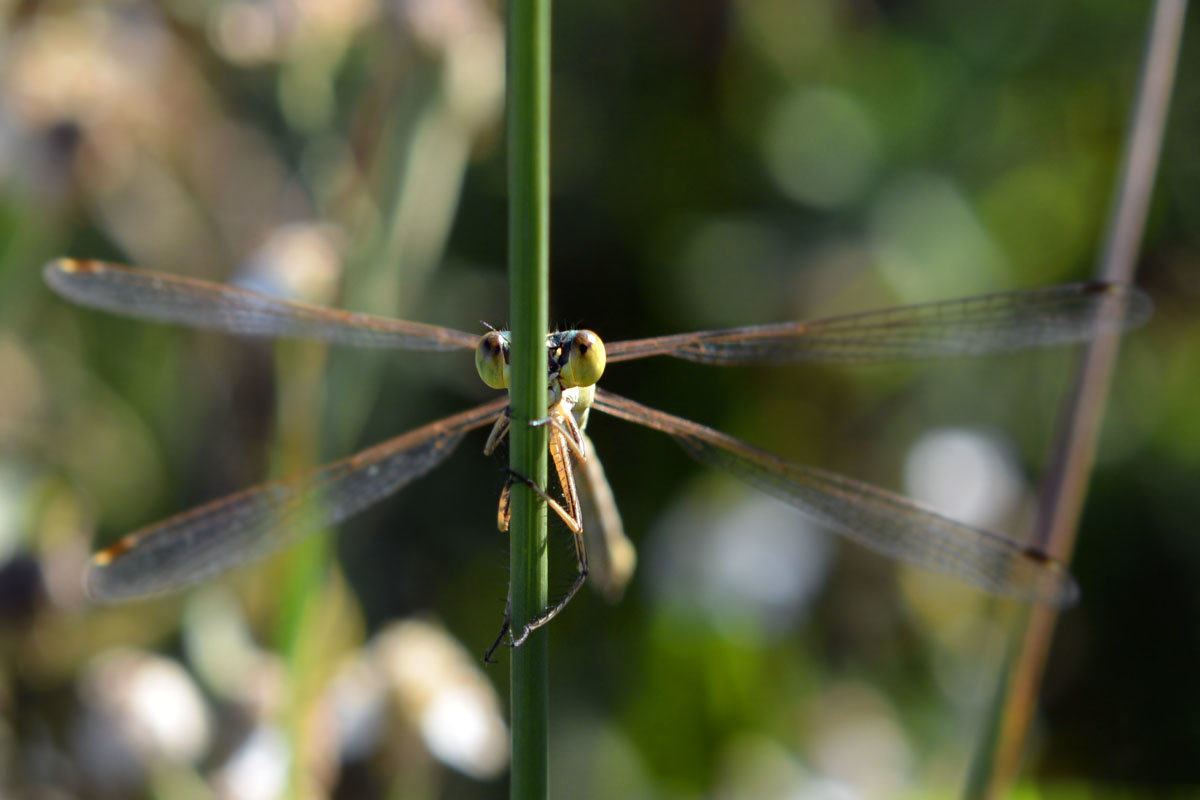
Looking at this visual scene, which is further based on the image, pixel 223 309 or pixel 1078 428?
pixel 223 309

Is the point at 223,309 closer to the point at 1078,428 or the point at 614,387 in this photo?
the point at 1078,428

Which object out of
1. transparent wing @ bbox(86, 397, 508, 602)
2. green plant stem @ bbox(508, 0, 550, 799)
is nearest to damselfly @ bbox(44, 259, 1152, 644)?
transparent wing @ bbox(86, 397, 508, 602)

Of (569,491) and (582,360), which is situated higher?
(582,360)

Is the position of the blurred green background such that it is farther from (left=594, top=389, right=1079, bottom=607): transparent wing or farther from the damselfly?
(left=594, top=389, right=1079, bottom=607): transparent wing

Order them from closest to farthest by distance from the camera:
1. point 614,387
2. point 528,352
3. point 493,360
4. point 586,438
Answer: point 528,352, point 493,360, point 586,438, point 614,387

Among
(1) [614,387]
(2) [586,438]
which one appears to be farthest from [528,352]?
(1) [614,387]

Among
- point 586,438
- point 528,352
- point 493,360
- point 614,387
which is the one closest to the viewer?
point 528,352

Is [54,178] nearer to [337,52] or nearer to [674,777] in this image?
A: [337,52]

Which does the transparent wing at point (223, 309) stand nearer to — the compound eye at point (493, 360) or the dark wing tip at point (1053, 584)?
the compound eye at point (493, 360)

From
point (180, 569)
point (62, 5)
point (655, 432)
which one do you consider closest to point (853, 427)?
point (655, 432)
